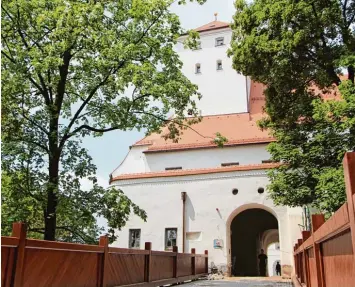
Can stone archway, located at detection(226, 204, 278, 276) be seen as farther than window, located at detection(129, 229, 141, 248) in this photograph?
Yes

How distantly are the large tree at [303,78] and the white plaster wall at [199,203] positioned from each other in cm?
457

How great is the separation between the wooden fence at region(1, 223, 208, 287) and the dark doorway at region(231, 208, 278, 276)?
41.0ft

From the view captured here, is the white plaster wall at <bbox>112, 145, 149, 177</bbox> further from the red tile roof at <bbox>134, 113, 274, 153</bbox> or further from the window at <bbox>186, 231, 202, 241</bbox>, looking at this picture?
the window at <bbox>186, 231, 202, 241</bbox>

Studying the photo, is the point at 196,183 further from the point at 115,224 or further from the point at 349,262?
the point at 349,262

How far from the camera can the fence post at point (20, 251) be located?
442 centimetres

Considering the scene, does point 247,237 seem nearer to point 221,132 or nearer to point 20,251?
point 221,132

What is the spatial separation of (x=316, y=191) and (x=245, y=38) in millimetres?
6109

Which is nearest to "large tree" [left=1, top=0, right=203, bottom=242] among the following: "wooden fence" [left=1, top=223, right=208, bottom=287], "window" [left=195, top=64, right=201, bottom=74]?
"wooden fence" [left=1, top=223, right=208, bottom=287]

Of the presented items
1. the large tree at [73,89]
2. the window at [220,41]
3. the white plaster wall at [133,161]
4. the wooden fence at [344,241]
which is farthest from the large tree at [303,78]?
the window at [220,41]

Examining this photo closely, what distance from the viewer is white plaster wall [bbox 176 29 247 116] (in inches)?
1079

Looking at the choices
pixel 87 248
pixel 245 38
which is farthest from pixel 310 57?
pixel 87 248

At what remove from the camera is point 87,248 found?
6.37 meters

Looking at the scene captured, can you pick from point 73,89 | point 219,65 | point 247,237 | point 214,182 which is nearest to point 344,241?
point 73,89

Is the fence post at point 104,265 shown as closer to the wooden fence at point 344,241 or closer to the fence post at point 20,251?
the fence post at point 20,251
